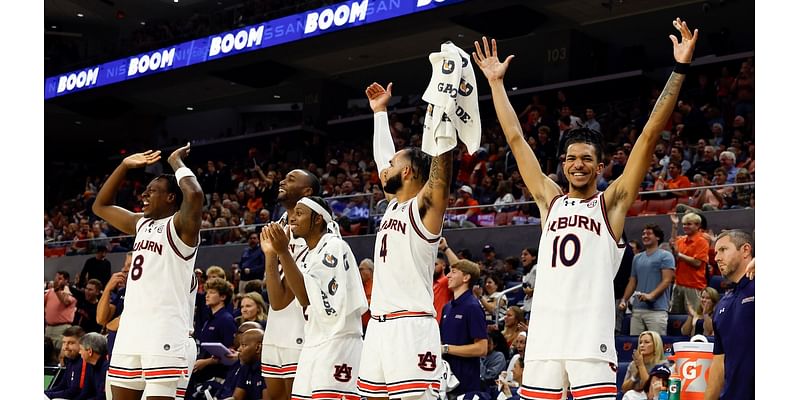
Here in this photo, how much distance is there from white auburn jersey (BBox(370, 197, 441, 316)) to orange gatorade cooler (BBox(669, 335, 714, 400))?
1.83m

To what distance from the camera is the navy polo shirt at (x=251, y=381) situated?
8.40 meters

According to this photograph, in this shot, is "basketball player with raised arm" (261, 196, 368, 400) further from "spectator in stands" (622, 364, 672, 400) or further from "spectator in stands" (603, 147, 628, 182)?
"spectator in stands" (603, 147, 628, 182)

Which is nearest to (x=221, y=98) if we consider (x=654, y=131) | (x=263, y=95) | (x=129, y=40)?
(x=263, y=95)

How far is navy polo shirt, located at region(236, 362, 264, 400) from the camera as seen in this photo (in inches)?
331

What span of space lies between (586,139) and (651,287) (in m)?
5.62

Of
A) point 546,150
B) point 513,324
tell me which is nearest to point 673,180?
point 546,150

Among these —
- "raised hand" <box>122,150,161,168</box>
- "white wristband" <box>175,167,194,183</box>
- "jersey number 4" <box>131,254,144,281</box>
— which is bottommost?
"jersey number 4" <box>131,254,144,281</box>

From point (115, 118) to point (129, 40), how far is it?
286 centimetres

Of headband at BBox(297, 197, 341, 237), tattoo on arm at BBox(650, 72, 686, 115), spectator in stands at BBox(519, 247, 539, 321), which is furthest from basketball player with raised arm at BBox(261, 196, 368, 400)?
spectator in stands at BBox(519, 247, 539, 321)

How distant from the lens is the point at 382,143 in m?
6.59

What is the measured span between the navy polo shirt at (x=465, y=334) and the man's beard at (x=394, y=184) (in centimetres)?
185

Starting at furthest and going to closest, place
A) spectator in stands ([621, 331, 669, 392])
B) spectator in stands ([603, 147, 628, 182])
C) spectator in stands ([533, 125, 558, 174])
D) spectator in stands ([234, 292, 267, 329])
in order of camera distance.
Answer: spectator in stands ([533, 125, 558, 174])
spectator in stands ([603, 147, 628, 182])
spectator in stands ([234, 292, 267, 329])
spectator in stands ([621, 331, 669, 392])

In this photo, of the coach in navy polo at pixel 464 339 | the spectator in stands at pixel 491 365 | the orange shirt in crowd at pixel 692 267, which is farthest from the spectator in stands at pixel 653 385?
the orange shirt in crowd at pixel 692 267

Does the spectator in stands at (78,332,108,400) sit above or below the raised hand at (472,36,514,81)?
below
